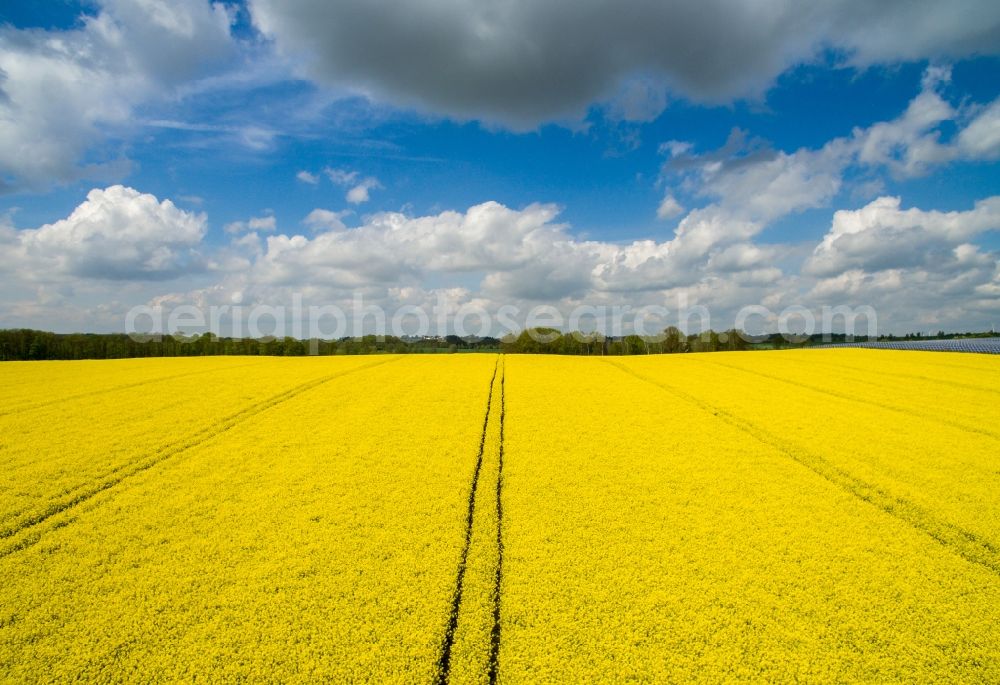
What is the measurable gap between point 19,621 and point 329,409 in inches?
432

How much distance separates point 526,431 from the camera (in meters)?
13.7

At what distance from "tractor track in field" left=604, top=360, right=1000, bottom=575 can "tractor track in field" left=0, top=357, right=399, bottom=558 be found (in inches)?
549

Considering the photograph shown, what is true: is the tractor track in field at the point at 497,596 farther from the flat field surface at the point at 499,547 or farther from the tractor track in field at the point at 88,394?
Result: the tractor track in field at the point at 88,394

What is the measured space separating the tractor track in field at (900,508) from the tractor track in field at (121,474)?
45.8ft

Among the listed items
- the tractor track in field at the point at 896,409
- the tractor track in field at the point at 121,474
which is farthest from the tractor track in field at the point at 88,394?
the tractor track in field at the point at 896,409

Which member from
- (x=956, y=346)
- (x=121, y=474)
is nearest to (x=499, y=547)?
(x=121, y=474)

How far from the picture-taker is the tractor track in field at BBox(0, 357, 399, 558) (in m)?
7.46

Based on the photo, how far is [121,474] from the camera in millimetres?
10031

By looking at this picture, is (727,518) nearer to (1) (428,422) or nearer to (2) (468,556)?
(2) (468,556)

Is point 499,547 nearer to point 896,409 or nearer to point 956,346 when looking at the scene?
point 896,409

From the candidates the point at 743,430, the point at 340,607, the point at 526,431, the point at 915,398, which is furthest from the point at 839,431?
the point at 340,607

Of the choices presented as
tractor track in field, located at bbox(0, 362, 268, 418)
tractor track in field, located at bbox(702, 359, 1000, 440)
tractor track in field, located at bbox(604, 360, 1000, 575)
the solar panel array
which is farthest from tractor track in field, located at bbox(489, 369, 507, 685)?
the solar panel array

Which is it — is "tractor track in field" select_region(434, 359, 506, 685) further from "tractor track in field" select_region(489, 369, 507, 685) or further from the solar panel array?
the solar panel array

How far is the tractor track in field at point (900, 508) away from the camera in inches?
283
